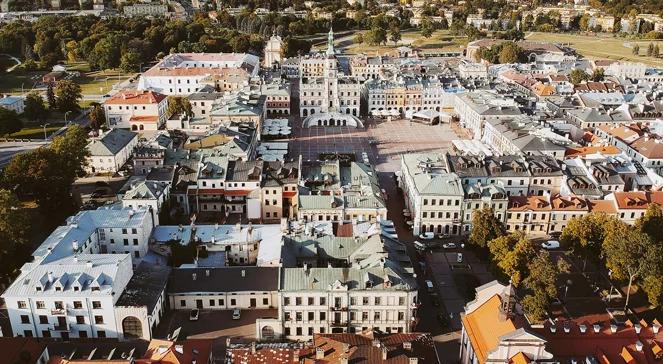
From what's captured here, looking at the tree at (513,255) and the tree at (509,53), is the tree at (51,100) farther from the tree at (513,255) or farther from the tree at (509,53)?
the tree at (509,53)

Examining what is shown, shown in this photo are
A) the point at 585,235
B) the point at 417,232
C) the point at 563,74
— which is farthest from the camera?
the point at 563,74

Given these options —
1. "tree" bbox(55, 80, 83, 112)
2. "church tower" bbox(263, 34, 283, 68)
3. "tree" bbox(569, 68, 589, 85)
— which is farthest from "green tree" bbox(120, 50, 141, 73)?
"tree" bbox(569, 68, 589, 85)

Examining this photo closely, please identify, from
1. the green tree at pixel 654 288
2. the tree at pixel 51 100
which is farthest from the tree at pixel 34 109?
the green tree at pixel 654 288

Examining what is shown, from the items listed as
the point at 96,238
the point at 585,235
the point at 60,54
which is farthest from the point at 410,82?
the point at 60,54

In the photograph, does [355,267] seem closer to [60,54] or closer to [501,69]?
[501,69]

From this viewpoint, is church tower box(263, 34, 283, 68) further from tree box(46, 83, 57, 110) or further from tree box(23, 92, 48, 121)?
tree box(23, 92, 48, 121)

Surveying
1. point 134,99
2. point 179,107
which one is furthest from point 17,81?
point 179,107

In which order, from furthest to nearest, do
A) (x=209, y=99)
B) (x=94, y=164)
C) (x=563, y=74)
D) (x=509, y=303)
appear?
(x=563, y=74), (x=209, y=99), (x=94, y=164), (x=509, y=303)
